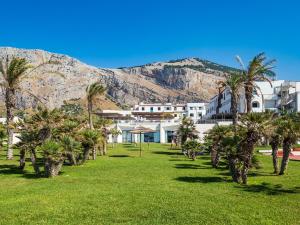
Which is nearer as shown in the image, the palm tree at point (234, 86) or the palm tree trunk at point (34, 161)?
the palm tree trunk at point (34, 161)

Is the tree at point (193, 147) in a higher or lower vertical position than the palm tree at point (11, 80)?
lower

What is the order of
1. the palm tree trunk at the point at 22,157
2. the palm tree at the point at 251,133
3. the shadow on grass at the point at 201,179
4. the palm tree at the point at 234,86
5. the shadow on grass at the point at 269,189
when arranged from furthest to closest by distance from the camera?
the palm tree at the point at 234,86 < the palm tree trunk at the point at 22,157 < the shadow on grass at the point at 201,179 < the palm tree at the point at 251,133 < the shadow on grass at the point at 269,189

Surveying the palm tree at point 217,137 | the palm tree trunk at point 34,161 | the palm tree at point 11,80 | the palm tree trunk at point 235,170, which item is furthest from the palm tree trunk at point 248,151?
the palm tree at point 11,80

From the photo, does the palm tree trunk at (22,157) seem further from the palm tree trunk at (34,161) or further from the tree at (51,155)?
the tree at (51,155)

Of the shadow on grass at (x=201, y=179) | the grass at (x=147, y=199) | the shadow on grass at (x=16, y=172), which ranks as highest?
the shadow on grass at (x=16, y=172)

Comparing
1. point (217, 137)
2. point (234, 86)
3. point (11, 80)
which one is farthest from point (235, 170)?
point (11, 80)

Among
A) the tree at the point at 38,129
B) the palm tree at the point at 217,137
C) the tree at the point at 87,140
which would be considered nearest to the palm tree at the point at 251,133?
the palm tree at the point at 217,137

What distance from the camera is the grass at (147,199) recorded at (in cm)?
1275

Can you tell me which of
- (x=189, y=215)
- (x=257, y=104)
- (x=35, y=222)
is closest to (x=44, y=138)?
(x=35, y=222)

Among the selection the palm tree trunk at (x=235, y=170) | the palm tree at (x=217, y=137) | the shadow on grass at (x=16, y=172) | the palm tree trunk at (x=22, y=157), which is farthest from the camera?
the palm tree at (x=217, y=137)

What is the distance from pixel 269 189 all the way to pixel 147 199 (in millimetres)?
6643

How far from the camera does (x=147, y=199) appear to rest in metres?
15.4

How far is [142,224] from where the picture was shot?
Result: 11953 millimetres

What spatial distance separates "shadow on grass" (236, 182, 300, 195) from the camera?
58.0 ft
